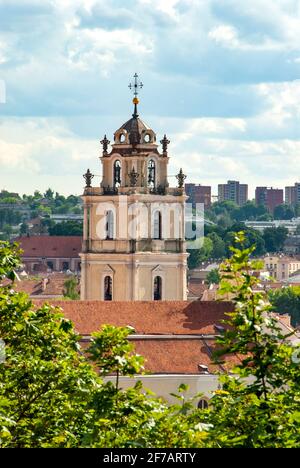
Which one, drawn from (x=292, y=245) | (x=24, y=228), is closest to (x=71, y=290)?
(x=292, y=245)

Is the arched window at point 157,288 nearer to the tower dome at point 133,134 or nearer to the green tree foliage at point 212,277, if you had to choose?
the tower dome at point 133,134

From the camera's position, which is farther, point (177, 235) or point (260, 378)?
point (177, 235)

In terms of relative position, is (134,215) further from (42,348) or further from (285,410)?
(285,410)

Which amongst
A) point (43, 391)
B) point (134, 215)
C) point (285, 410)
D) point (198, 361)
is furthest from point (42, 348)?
point (134, 215)

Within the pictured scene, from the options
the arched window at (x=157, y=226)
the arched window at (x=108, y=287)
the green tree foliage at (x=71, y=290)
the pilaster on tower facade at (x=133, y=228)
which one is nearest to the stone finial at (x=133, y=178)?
the pilaster on tower facade at (x=133, y=228)

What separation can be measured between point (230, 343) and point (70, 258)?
370 feet

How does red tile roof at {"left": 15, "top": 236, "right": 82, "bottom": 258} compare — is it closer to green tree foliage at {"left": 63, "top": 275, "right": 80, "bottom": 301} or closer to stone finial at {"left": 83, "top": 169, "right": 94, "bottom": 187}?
green tree foliage at {"left": 63, "top": 275, "right": 80, "bottom": 301}

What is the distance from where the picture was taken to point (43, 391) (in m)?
21.4

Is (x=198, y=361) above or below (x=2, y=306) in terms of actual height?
below

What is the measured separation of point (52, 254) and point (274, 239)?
1489 inches

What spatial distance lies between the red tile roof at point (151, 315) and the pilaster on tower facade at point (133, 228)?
6.53 metres

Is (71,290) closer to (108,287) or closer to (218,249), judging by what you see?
(108,287)

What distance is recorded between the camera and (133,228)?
47.8 meters

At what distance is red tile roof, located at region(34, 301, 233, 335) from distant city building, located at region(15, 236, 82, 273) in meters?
87.3
